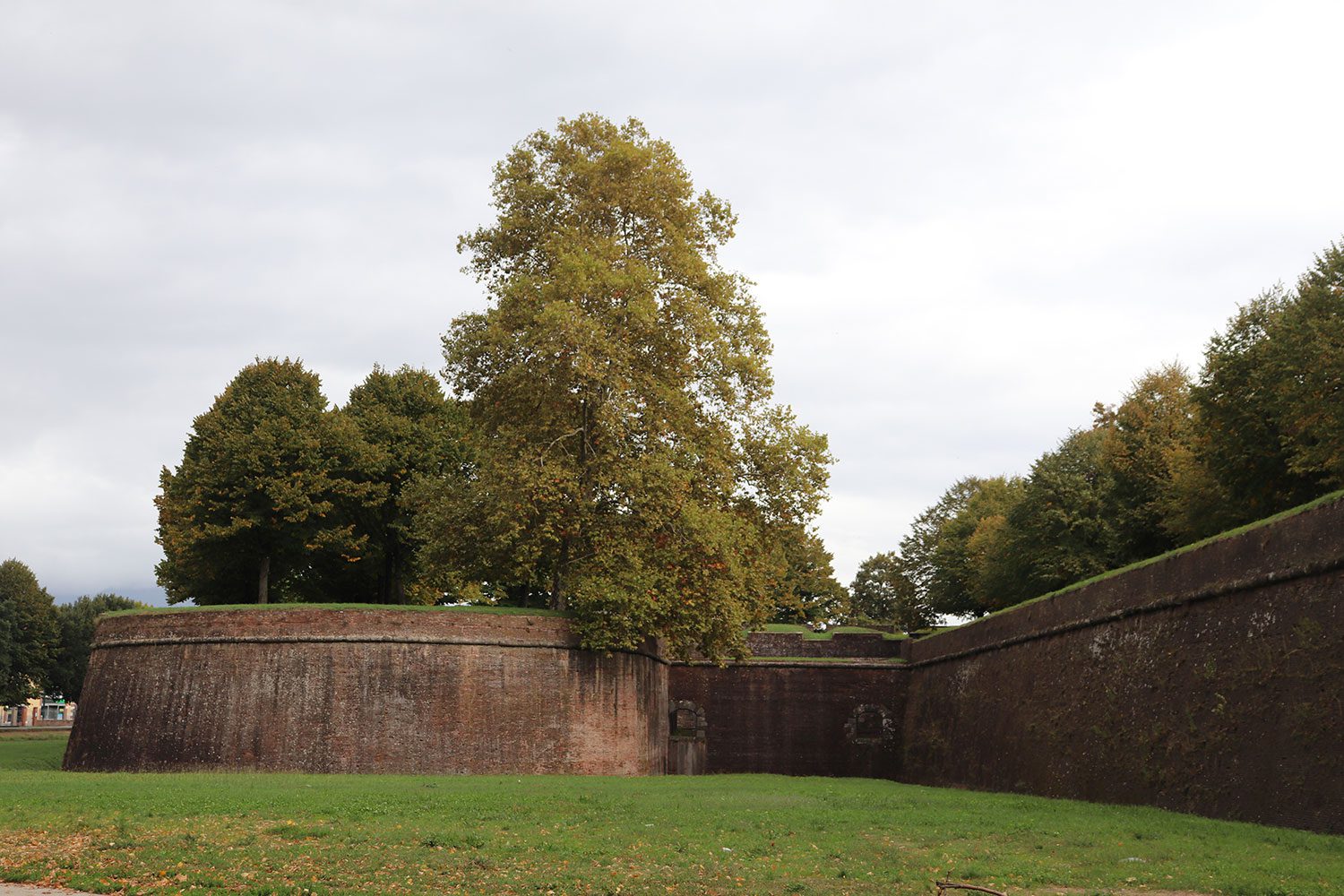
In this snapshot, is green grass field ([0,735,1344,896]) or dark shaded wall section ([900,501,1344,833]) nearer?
green grass field ([0,735,1344,896])

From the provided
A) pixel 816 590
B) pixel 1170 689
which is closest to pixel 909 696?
pixel 1170 689

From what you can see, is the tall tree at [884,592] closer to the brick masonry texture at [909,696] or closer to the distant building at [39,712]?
the brick masonry texture at [909,696]

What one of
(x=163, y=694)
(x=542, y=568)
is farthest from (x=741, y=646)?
(x=163, y=694)

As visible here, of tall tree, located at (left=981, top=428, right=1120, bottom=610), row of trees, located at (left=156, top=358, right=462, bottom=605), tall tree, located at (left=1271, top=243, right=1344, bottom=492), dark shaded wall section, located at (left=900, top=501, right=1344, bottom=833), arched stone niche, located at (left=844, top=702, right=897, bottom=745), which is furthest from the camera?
tall tree, located at (left=981, top=428, right=1120, bottom=610)

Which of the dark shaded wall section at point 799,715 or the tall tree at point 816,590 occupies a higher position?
the tall tree at point 816,590

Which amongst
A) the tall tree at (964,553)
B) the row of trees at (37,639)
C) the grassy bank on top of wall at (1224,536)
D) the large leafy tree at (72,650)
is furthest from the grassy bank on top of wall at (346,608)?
the large leafy tree at (72,650)

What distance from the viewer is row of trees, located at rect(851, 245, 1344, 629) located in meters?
29.1

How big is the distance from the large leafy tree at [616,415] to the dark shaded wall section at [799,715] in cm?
587

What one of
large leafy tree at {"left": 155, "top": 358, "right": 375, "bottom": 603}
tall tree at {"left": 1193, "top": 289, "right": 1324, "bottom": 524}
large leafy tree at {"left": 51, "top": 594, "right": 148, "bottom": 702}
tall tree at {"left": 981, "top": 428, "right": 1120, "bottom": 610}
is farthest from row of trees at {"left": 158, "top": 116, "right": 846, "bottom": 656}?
large leafy tree at {"left": 51, "top": 594, "right": 148, "bottom": 702}

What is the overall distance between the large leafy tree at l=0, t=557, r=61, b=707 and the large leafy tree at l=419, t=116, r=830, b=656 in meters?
46.0

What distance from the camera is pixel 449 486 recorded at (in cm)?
3170

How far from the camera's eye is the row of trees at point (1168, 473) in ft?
95.5

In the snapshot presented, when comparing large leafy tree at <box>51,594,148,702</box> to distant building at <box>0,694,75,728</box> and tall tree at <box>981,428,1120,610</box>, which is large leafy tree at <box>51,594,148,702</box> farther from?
tall tree at <box>981,428,1120,610</box>

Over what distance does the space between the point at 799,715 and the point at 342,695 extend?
1720cm
